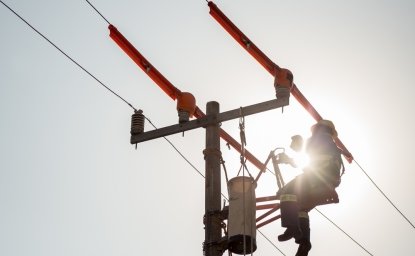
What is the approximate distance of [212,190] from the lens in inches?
257

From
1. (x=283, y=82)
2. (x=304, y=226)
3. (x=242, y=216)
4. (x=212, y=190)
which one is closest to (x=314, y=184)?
(x=304, y=226)

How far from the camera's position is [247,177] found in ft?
21.4

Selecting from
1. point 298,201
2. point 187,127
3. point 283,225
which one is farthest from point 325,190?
point 187,127

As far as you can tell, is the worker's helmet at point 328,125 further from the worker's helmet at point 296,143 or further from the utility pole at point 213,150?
the utility pole at point 213,150

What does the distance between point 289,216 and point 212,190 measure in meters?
1.00

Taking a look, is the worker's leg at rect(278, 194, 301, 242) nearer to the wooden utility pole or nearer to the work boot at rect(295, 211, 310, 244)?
the work boot at rect(295, 211, 310, 244)

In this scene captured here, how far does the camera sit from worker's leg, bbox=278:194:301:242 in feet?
20.6

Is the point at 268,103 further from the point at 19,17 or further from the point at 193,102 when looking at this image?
the point at 19,17

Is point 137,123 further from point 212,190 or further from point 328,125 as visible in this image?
point 328,125

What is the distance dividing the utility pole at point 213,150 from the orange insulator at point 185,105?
14 centimetres

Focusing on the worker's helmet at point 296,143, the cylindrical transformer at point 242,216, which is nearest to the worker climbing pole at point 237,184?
the cylindrical transformer at point 242,216

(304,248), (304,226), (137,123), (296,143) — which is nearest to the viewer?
(304,248)

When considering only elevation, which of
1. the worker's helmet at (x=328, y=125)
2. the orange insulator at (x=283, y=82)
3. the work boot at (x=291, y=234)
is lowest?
the work boot at (x=291, y=234)

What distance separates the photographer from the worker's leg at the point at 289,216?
247 inches
